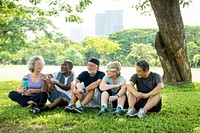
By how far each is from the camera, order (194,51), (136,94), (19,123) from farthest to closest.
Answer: (194,51), (136,94), (19,123)

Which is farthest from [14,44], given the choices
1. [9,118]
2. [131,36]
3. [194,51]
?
[131,36]

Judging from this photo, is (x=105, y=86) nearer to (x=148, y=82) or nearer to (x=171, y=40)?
(x=148, y=82)

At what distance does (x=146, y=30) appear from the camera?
6919cm

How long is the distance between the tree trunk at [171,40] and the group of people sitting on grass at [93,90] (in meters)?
6.43

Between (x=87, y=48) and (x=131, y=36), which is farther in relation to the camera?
(x=131, y=36)

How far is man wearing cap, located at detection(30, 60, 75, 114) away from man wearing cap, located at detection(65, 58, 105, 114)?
0.95ft

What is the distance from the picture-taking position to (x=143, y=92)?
5.86 meters

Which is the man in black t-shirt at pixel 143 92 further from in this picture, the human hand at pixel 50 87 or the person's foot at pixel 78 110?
the human hand at pixel 50 87

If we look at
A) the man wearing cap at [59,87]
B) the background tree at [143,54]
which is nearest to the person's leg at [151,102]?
the man wearing cap at [59,87]

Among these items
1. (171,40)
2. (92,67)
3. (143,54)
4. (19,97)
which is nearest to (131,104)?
(92,67)

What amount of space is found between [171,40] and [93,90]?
6808 mm

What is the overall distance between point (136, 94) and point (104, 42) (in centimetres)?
5267

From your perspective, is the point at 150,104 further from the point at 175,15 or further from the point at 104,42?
the point at 104,42

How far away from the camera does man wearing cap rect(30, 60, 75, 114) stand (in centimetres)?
634
